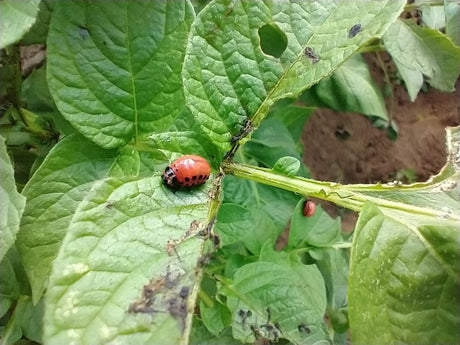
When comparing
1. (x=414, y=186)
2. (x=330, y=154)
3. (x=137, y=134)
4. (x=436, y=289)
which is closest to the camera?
(x=436, y=289)

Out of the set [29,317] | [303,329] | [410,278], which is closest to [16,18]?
[29,317]

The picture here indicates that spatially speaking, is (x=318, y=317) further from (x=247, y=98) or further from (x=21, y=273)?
(x=21, y=273)

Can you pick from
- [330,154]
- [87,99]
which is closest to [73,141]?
[87,99]

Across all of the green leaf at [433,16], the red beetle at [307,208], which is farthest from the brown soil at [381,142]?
the red beetle at [307,208]

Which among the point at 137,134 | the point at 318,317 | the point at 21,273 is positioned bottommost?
the point at 318,317

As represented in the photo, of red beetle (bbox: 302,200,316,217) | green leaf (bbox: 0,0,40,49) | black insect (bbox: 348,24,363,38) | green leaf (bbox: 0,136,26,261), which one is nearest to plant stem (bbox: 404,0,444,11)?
red beetle (bbox: 302,200,316,217)

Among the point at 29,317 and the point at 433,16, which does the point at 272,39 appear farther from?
the point at 433,16

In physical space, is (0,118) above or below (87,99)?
below
